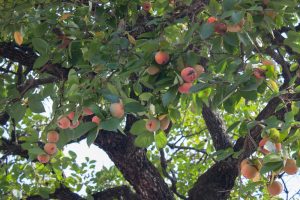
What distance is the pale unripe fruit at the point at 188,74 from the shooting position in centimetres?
219

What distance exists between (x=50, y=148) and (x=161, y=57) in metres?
0.85

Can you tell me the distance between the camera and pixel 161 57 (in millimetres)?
2279

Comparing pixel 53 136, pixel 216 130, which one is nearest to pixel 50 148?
pixel 53 136

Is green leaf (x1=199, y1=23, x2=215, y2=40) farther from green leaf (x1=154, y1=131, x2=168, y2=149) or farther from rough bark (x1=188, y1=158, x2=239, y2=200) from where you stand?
rough bark (x1=188, y1=158, x2=239, y2=200)

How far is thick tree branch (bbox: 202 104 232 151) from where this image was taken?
14.8ft

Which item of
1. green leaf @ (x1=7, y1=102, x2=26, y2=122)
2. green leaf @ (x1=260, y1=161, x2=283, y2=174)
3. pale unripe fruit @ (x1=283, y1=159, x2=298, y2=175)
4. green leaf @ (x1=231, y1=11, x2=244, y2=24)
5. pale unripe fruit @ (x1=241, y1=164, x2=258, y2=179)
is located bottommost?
green leaf @ (x1=260, y1=161, x2=283, y2=174)

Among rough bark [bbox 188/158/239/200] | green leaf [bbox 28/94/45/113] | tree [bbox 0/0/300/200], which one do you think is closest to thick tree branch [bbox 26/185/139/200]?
tree [bbox 0/0/300/200]

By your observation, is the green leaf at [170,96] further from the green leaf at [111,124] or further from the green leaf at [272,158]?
the green leaf at [272,158]

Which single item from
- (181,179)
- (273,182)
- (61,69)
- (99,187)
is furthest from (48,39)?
(181,179)

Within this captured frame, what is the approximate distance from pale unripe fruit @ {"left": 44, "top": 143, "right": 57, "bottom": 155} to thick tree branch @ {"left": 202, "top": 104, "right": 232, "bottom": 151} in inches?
77.2

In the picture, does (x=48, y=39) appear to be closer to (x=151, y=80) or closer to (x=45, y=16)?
(x=45, y=16)

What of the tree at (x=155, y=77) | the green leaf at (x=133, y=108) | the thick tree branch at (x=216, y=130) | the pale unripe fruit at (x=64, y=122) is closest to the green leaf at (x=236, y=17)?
the tree at (x=155, y=77)

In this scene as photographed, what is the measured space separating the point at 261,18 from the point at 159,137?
72 cm

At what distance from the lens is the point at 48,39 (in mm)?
3168
